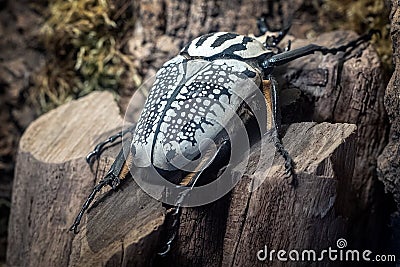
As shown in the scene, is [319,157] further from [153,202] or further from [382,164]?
[153,202]

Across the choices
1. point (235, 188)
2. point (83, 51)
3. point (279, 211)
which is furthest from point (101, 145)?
point (83, 51)

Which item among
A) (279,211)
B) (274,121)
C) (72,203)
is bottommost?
(72,203)

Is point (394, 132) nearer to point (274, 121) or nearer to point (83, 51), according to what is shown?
point (274, 121)

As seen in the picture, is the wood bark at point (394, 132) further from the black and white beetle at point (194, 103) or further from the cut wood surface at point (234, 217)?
the black and white beetle at point (194, 103)

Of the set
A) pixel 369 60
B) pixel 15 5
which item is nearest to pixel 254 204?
pixel 369 60

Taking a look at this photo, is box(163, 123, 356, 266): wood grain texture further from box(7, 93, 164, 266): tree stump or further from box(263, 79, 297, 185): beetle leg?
box(7, 93, 164, 266): tree stump

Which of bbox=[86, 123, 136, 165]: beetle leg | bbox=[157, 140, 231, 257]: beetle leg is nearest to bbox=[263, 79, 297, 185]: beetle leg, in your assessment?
bbox=[157, 140, 231, 257]: beetle leg

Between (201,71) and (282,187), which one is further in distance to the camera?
(201,71)
